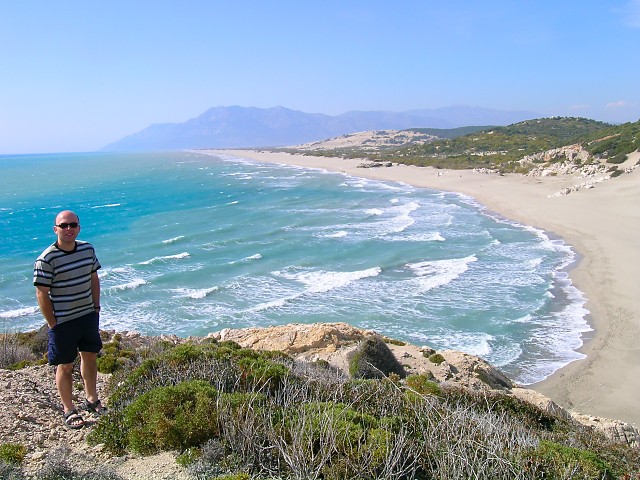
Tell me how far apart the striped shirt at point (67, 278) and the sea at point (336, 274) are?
458 inches

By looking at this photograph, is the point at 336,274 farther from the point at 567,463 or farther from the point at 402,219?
the point at 567,463

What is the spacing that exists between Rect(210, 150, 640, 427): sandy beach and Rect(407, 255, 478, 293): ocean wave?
193 inches

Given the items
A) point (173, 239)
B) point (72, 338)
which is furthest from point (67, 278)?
point (173, 239)

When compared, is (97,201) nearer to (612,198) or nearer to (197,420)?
(612,198)

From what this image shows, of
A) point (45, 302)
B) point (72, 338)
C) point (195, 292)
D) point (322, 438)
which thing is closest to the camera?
point (322, 438)

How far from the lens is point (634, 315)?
56.1ft

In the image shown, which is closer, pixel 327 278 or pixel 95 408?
pixel 95 408

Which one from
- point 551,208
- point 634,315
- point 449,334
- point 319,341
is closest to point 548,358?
point 449,334

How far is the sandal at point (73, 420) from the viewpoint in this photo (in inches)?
209

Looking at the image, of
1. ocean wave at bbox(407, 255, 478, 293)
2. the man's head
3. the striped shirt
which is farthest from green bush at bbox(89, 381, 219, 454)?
ocean wave at bbox(407, 255, 478, 293)

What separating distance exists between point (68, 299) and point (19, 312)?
16.4 metres

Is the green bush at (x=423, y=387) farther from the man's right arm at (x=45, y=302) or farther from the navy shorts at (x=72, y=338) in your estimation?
the man's right arm at (x=45, y=302)

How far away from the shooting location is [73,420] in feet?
17.5

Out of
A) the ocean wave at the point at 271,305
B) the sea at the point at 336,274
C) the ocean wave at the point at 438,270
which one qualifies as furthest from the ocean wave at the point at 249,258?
the ocean wave at the point at 438,270
